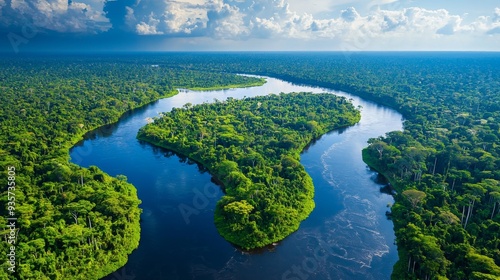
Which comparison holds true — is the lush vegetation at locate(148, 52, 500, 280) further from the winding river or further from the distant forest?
the winding river

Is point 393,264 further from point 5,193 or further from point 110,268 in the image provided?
point 5,193

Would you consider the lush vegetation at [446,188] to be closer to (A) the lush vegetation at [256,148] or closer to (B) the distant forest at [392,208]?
(B) the distant forest at [392,208]

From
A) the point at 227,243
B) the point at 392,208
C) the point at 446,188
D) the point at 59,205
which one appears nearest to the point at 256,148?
the point at 392,208

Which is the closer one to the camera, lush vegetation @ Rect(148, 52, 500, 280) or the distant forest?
the distant forest

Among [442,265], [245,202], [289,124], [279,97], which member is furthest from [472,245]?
[279,97]

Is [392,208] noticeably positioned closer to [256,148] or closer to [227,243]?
[227,243]

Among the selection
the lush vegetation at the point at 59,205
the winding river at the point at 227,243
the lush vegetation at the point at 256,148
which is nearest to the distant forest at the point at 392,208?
the lush vegetation at the point at 59,205

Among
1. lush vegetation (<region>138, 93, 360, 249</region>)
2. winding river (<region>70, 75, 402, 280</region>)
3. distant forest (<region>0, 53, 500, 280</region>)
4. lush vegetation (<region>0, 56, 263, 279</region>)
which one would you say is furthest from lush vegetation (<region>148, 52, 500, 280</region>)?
lush vegetation (<region>0, 56, 263, 279</region>)
